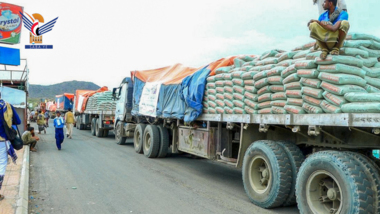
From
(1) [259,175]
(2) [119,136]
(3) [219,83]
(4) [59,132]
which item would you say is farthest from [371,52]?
(2) [119,136]

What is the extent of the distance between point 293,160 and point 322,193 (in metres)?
0.78

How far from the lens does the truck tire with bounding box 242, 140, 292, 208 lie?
5055 mm

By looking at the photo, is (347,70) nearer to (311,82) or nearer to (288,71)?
(311,82)

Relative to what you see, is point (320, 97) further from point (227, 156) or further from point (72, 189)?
point (72, 189)

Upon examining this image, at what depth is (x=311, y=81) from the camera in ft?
14.8

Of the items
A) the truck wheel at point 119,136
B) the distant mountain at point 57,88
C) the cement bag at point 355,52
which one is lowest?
the truck wheel at point 119,136

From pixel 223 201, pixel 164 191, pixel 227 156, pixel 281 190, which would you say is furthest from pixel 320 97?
pixel 164 191

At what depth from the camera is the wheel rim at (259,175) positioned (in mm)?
5531

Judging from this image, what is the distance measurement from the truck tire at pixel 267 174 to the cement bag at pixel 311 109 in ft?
2.98

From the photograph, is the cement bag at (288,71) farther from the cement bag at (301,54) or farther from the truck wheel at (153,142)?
the truck wheel at (153,142)

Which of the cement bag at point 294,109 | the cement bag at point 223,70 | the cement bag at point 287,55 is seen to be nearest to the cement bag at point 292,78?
the cement bag at point 294,109

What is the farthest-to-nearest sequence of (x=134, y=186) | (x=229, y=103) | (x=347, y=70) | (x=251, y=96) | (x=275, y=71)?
(x=134, y=186) → (x=229, y=103) → (x=251, y=96) → (x=275, y=71) → (x=347, y=70)

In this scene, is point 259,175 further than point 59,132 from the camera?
No

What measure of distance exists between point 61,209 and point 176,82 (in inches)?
198
